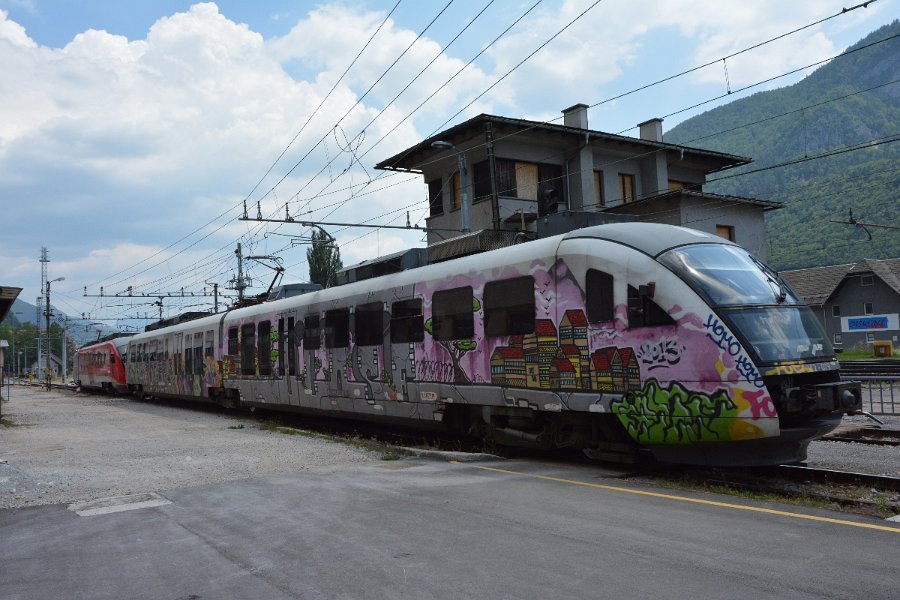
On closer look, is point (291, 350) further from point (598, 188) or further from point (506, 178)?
point (598, 188)

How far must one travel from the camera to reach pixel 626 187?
2977cm

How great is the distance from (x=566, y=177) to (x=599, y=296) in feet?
62.9

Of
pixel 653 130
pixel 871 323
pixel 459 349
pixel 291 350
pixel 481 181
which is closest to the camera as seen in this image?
pixel 459 349

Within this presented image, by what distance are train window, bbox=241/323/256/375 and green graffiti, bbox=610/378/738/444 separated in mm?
13633

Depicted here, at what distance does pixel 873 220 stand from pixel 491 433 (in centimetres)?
5860

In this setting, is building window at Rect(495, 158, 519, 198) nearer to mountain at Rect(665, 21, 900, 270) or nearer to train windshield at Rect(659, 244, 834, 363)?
mountain at Rect(665, 21, 900, 270)

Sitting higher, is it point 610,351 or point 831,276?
point 831,276

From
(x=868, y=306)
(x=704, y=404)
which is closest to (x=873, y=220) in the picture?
(x=868, y=306)

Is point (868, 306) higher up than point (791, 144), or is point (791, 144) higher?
point (791, 144)

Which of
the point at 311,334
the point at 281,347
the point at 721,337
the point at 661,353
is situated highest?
the point at 311,334

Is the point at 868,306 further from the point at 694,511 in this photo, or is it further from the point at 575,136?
the point at 694,511

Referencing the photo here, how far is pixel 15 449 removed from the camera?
13562mm

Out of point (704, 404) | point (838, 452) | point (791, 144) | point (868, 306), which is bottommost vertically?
point (838, 452)

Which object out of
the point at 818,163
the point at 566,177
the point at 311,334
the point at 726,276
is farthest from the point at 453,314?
the point at 818,163
